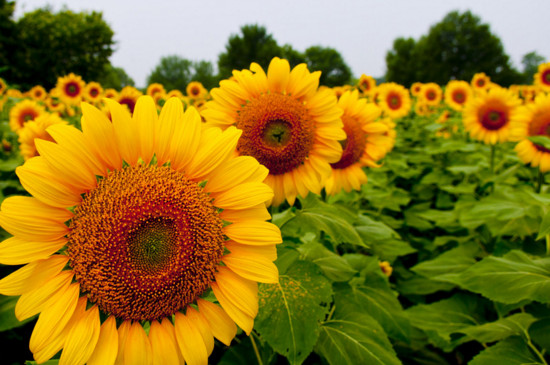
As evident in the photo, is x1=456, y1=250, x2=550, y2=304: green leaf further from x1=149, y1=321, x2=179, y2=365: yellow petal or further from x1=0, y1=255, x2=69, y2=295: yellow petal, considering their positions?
x1=0, y1=255, x2=69, y2=295: yellow petal

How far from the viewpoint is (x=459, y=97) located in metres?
8.45

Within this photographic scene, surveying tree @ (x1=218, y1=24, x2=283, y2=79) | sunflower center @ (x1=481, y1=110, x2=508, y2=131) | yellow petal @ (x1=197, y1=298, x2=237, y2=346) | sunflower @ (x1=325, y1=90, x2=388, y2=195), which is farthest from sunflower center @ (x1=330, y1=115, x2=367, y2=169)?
tree @ (x1=218, y1=24, x2=283, y2=79)

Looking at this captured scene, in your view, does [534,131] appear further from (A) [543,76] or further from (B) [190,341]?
(A) [543,76]

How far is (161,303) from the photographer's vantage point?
104 cm

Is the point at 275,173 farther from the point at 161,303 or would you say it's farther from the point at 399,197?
the point at 399,197

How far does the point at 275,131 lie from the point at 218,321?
103 centimetres

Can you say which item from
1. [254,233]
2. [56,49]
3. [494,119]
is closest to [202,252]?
[254,233]

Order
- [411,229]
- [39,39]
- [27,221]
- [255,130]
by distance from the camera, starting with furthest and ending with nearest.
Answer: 1. [39,39]
2. [411,229]
3. [255,130]
4. [27,221]

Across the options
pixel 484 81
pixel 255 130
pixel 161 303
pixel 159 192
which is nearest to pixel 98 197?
pixel 159 192

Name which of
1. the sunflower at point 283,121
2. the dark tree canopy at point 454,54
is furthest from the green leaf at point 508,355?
the dark tree canopy at point 454,54

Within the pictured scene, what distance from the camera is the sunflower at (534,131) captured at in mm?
3297

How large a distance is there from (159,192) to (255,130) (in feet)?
2.72

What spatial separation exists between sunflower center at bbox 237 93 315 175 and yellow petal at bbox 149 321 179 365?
97 centimetres

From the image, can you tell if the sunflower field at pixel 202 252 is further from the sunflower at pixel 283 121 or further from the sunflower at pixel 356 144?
the sunflower at pixel 356 144
